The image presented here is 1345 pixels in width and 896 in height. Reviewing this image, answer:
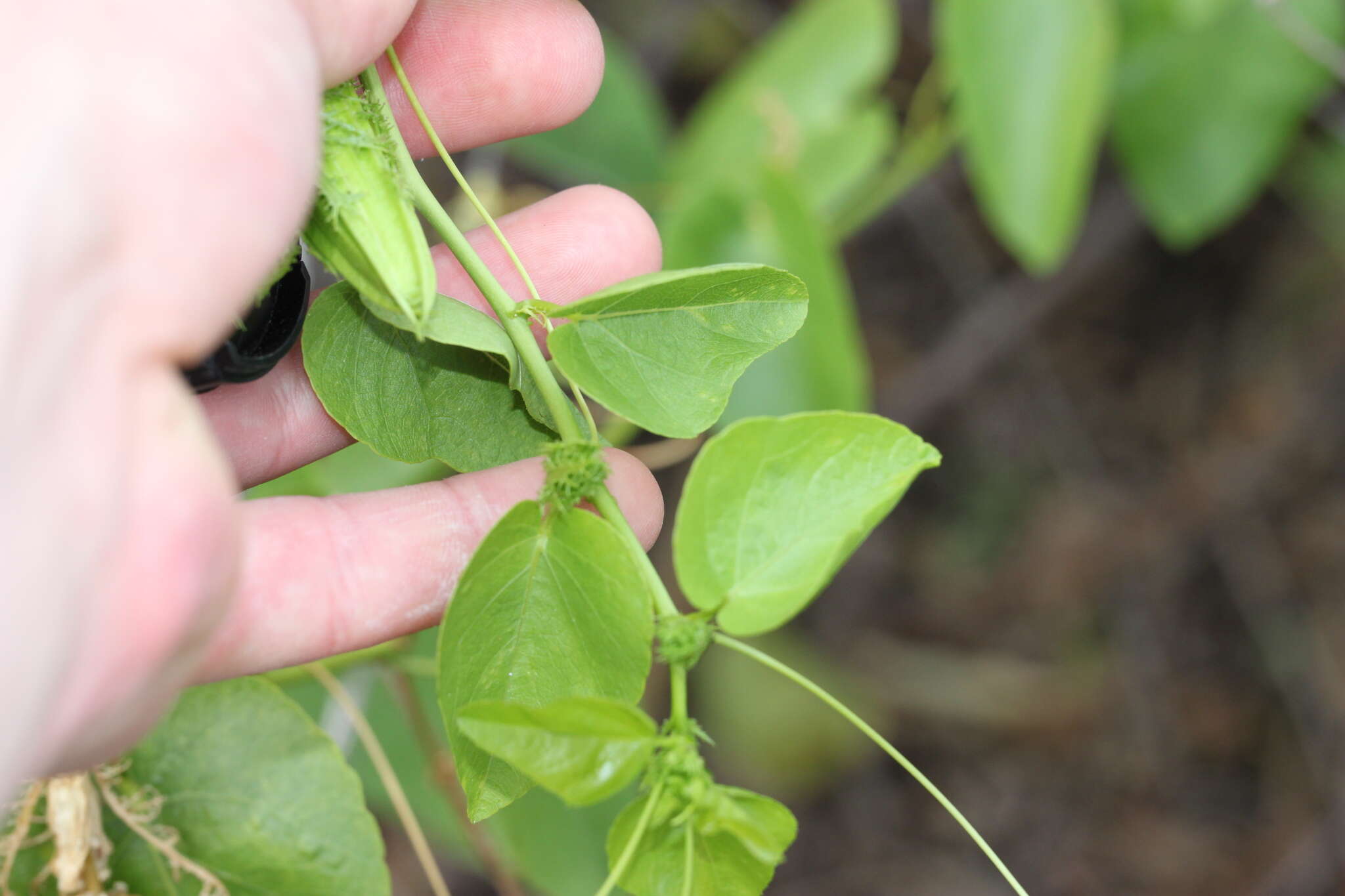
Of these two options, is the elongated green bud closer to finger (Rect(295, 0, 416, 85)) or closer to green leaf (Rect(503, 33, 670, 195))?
finger (Rect(295, 0, 416, 85))

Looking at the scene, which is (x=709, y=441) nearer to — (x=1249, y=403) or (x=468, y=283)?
(x=468, y=283)

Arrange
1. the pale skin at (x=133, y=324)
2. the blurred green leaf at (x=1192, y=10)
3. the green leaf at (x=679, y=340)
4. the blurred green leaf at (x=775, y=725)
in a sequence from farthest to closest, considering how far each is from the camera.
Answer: the blurred green leaf at (x=775, y=725) → the blurred green leaf at (x=1192, y=10) → the green leaf at (x=679, y=340) → the pale skin at (x=133, y=324)

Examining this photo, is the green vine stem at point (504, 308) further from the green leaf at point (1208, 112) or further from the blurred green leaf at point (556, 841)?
the green leaf at point (1208, 112)

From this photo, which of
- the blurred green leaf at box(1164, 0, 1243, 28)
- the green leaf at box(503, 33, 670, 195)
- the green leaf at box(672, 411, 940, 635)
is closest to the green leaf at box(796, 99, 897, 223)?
the green leaf at box(503, 33, 670, 195)

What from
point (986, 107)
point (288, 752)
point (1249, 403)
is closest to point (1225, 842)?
point (1249, 403)

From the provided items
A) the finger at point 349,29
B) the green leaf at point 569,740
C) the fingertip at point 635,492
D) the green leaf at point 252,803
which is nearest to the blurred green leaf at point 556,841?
the green leaf at point 252,803
